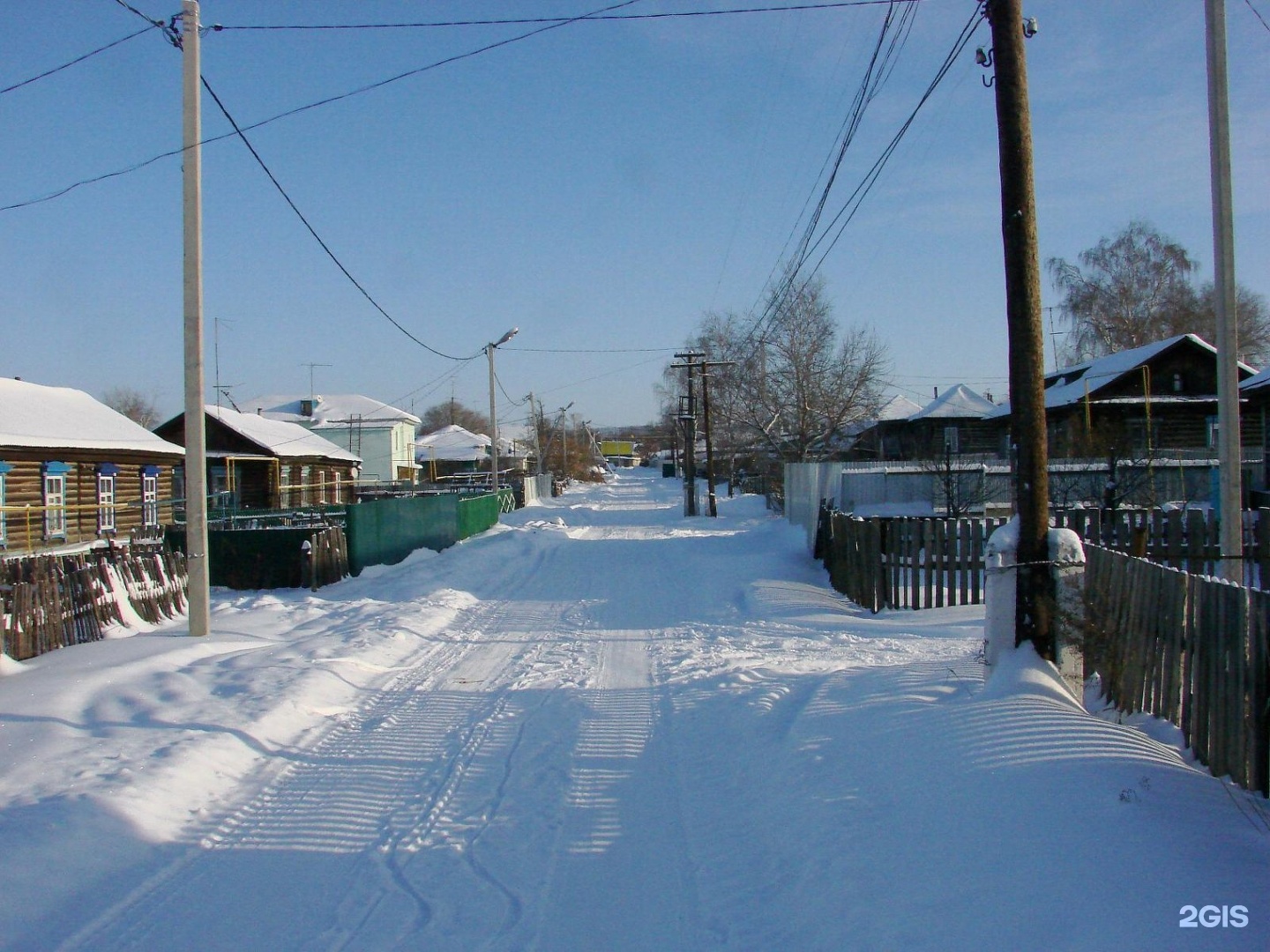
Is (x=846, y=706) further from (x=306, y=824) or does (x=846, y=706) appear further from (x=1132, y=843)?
(x=306, y=824)

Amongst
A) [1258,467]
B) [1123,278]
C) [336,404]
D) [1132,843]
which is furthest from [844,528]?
[336,404]

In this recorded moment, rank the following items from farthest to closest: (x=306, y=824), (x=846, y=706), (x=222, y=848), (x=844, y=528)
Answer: (x=844, y=528), (x=846, y=706), (x=306, y=824), (x=222, y=848)

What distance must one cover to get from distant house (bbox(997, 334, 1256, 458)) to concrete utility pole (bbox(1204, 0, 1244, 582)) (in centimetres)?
2924

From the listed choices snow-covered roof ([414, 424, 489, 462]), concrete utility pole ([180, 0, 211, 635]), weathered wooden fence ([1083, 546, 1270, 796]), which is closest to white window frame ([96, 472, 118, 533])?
concrete utility pole ([180, 0, 211, 635])

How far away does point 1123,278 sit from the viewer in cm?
5228

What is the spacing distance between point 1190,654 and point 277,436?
43383mm

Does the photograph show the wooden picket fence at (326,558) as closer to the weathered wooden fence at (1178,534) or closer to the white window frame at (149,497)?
the weathered wooden fence at (1178,534)

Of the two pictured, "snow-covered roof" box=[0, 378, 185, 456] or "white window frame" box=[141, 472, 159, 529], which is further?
"white window frame" box=[141, 472, 159, 529]

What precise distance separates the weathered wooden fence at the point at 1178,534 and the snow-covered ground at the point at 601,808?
17.5 ft

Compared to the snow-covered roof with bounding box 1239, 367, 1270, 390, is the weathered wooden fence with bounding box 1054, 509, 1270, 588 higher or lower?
lower

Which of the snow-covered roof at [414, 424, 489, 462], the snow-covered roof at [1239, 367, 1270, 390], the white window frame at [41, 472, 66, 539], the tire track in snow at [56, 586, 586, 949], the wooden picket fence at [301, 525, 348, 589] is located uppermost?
the snow-covered roof at [414, 424, 489, 462]

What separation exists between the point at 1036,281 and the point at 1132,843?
4.90 metres

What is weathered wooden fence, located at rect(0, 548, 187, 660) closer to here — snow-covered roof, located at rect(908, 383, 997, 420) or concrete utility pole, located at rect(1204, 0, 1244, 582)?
concrete utility pole, located at rect(1204, 0, 1244, 582)

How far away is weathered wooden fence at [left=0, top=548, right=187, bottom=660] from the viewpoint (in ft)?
33.1
